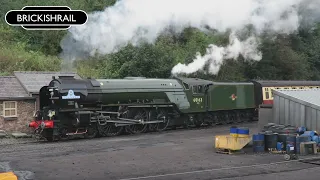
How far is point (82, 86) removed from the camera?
67.6 ft

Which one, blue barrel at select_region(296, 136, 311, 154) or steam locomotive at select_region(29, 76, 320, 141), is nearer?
blue barrel at select_region(296, 136, 311, 154)

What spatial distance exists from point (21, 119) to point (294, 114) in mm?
13166

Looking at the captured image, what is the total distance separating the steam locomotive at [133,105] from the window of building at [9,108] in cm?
142

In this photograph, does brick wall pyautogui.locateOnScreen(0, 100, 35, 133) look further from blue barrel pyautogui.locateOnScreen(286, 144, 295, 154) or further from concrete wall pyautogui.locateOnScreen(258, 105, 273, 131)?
blue barrel pyautogui.locateOnScreen(286, 144, 295, 154)

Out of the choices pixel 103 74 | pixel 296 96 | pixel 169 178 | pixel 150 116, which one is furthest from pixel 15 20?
pixel 103 74

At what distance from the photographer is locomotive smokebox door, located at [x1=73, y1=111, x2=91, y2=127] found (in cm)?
2012

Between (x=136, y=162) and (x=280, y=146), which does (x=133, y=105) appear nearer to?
(x=136, y=162)

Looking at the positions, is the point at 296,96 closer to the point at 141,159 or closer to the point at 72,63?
the point at 141,159

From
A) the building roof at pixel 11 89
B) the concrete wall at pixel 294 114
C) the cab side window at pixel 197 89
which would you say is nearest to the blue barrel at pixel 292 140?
the concrete wall at pixel 294 114

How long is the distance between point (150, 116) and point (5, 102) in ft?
24.6

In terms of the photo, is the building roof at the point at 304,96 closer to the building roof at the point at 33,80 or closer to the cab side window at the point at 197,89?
the cab side window at the point at 197,89

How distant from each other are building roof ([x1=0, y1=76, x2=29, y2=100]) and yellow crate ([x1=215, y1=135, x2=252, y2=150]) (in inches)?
405

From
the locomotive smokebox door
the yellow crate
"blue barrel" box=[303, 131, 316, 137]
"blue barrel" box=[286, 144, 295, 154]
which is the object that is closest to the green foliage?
the locomotive smokebox door

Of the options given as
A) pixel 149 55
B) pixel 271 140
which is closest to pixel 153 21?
pixel 149 55
